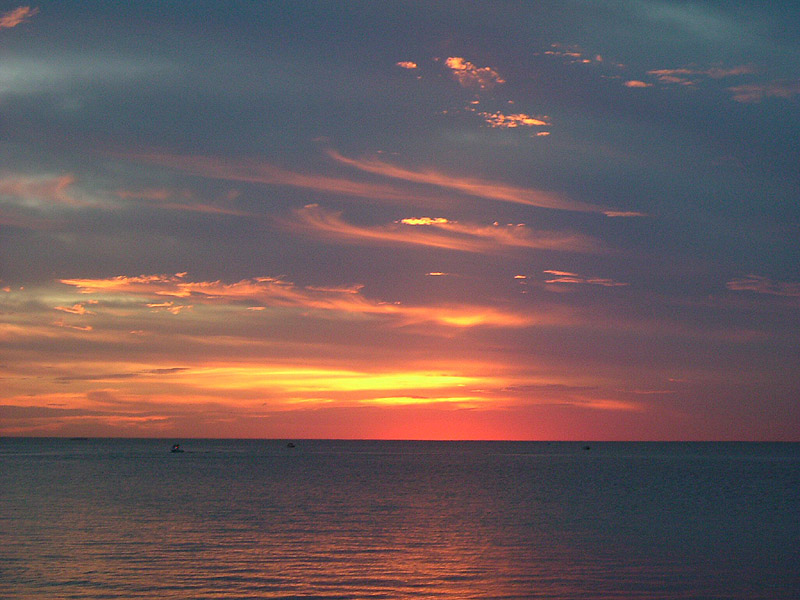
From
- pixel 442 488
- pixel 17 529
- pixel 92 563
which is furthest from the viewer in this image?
pixel 442 488

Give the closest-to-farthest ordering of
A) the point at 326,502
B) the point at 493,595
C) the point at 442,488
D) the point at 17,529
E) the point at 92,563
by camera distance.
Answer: the point at 493,595
the point at 92,563
the point at 17,529
the point at 326,502
the point at 442,488

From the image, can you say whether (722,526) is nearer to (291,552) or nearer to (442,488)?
(291,552)

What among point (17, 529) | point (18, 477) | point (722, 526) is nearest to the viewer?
point (17, 529)

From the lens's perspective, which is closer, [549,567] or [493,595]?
[493,595]

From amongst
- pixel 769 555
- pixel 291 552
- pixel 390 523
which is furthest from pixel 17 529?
pixel 769 555

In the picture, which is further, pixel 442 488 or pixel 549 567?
pixel 442 488

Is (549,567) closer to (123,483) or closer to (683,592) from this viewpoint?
(683,592)

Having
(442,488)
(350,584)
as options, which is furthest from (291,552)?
(442,488)

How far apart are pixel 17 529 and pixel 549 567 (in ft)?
103

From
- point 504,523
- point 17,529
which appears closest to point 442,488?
point 504,523

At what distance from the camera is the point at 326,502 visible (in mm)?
72312

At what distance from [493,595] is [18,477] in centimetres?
9246

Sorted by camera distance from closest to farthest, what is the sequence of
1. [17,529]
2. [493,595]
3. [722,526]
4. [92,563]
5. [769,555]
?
[493,595]
[92,563]
[769,555]
[17,529]
[722,526]

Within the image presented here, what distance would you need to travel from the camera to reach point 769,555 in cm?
4197
